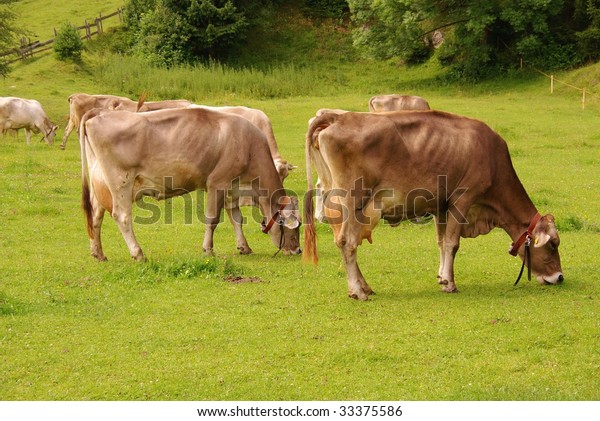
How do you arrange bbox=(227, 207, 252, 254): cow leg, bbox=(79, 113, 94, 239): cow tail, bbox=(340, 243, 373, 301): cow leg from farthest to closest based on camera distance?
1. bbox=(227, 207, 252, 254): cow leg
2. bbox=(79, 113, 94, 239): cow tail
3. bbox=(340, 243, 373, 301): cow leg

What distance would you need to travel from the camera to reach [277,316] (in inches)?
373

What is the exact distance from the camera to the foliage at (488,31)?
126ft

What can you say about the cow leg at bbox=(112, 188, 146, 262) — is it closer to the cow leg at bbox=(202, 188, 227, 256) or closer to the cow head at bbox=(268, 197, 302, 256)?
the cow leg at bbox=(202, 188, 227, 256)

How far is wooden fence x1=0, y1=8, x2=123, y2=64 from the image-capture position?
1715 inches

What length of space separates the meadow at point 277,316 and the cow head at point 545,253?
0.60 ft

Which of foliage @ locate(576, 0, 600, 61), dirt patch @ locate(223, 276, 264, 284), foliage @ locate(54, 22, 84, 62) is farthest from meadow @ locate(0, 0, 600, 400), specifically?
foliage @ locate(54, 22, 84, 62)

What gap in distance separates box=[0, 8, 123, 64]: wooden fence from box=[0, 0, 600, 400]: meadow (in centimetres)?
2771

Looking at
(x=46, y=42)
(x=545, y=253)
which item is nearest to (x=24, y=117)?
(x=46, y=42)

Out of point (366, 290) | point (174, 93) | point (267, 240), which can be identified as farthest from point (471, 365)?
point (174, 93)

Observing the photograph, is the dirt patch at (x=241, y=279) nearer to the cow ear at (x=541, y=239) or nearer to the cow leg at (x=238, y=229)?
the cow leg at (x=238, y=229)

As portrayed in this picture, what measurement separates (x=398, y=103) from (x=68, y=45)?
72.6 feet

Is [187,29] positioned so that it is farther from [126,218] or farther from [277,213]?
[126,218]

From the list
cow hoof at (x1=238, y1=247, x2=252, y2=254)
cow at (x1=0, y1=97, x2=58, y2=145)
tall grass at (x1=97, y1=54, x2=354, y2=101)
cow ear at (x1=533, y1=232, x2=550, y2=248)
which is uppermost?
cow ear at (x1=533, y1=232, x2=550, y2=248)

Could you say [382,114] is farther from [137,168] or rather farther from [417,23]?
[417,23]
